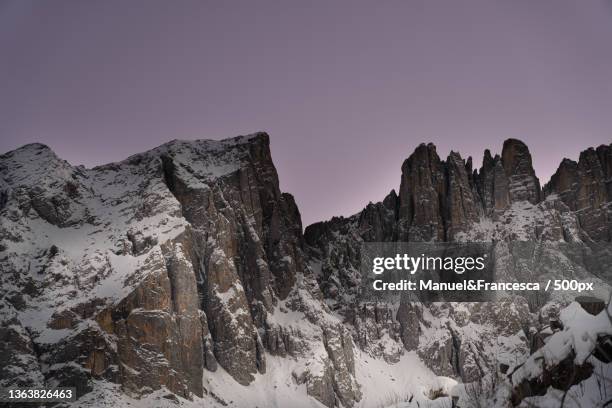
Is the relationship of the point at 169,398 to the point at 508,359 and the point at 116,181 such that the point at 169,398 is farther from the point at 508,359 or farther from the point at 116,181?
the point at 508,359

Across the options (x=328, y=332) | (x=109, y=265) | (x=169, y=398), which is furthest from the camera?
(x=328, y=332)

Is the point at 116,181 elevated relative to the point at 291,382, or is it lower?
elevated

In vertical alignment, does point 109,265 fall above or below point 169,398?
above

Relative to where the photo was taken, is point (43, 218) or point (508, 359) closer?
point (508, 359)

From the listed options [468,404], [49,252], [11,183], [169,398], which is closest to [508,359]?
[468,404]

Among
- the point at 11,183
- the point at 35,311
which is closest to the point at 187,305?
the point at 35,311

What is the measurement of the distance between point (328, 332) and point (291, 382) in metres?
21.5

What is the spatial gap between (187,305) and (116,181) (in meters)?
54.1

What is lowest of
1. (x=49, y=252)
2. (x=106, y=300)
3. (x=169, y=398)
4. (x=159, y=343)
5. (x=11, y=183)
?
A: (x=169, y=398)

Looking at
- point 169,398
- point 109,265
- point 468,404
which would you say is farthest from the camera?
point 109,265

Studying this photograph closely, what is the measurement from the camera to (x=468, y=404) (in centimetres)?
1081

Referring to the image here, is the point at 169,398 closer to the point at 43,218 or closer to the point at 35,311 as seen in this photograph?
the point at 35,311

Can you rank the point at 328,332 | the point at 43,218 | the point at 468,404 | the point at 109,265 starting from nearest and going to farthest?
the point at 468,404
the point at 109,265
the point at 43,218
the point at 328,332

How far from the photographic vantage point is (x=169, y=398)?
488 ft
